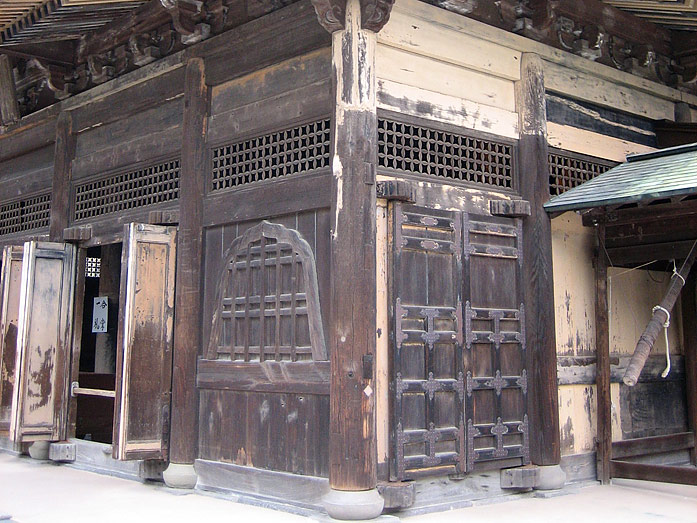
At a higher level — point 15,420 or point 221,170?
point 221,170

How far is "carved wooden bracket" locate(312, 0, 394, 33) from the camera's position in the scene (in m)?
5.82

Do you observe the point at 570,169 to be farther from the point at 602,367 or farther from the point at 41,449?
the point at 41,449

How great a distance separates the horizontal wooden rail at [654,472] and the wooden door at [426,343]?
184 centimetres

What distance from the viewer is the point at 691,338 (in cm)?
805

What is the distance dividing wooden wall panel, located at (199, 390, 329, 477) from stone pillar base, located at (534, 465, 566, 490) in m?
2.06

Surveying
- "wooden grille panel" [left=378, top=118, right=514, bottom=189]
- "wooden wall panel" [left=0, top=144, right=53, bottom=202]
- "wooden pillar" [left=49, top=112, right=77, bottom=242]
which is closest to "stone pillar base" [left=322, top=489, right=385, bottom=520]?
"wooden grille panel" [left=378, top=118, right=514, bottom=189]

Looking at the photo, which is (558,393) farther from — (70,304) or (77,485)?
(70,304)

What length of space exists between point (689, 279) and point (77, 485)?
6.51 meters

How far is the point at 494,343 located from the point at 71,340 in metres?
4.69

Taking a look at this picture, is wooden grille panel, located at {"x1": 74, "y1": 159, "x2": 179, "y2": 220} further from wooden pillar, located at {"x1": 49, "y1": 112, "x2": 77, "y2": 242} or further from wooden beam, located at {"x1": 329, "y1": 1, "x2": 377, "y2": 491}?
wooden beam, located at {"x1": 329, "y1": 1, "x2": 377, "y2": 491}

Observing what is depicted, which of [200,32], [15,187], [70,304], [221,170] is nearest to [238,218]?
[221,170]

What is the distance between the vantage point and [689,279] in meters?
8.06

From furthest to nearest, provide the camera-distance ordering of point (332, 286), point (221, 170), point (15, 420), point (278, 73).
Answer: point (15, 420) < point (221, 170) < point (278, 73) < point (332, 286)

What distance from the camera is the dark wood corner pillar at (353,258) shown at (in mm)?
5516
